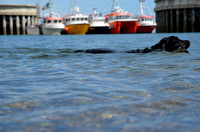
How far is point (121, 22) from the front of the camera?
58781mm

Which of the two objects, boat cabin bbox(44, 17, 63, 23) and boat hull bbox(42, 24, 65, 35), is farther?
boat cabin bbox(44, 17, 63, 23)

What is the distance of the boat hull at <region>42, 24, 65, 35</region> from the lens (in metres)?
58.2

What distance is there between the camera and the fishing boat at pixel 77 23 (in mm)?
57281

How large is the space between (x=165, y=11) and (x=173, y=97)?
55.8m

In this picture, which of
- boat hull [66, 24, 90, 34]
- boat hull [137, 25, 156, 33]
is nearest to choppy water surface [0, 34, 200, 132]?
boat hull [66, 24, 90, 34]

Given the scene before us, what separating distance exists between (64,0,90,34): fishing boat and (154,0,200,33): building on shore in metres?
16.4

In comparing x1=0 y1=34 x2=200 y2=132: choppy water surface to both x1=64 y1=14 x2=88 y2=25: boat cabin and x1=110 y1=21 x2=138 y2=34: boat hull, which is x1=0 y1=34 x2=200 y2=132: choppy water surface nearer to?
x1=110 y1=21 x2=138 y2=34: boat hull

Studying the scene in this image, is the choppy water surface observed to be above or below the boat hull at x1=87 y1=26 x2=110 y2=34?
below

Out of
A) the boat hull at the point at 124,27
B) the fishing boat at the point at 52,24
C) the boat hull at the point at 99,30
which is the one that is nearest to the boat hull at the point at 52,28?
the fishing boat at the point at 52,24

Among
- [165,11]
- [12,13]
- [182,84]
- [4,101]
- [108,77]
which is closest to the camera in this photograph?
[4,101]

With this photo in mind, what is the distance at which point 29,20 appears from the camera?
65.8 meters

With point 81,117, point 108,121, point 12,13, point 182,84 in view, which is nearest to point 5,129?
point 81,117

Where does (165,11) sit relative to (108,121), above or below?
above

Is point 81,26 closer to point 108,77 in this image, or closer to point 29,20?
point 29,20
